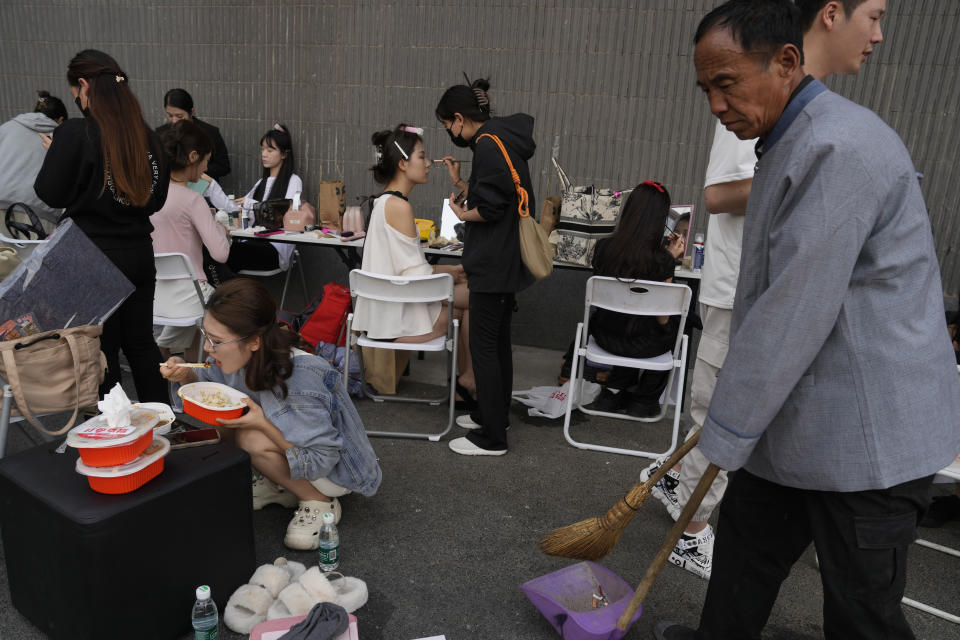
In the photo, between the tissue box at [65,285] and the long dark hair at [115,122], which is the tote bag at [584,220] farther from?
the tissue box at [65,285]

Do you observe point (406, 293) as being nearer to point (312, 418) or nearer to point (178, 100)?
point (312, 418)

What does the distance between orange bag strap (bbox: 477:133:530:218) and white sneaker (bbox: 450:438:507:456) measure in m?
1.19

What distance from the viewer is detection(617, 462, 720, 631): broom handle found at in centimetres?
158

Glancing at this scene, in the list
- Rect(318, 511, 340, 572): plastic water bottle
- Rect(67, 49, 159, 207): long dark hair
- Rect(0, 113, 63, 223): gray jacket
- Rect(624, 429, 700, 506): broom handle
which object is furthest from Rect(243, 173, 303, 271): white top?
Rect(624, 429, 700, 506): broom handle

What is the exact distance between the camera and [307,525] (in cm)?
250

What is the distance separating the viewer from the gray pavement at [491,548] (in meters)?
2.19

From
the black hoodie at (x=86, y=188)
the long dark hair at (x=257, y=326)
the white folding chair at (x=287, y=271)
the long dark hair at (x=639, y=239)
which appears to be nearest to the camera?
the long dark hair at (x=257, y=326)

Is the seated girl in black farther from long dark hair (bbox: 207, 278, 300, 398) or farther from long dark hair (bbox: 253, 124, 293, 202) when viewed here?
long dark hair (bbox: 253, 124, 293, 202)

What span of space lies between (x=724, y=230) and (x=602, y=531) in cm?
111

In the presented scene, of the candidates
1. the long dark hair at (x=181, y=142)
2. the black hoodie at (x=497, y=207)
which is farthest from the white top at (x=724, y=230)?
the long dark hair at (x=181, y=142)

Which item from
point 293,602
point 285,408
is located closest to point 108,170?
point 285,408

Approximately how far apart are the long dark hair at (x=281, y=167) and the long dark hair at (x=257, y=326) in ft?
11.8

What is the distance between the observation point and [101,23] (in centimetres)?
650

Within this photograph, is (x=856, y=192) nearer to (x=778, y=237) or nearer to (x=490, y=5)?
(x=778, y=237)
